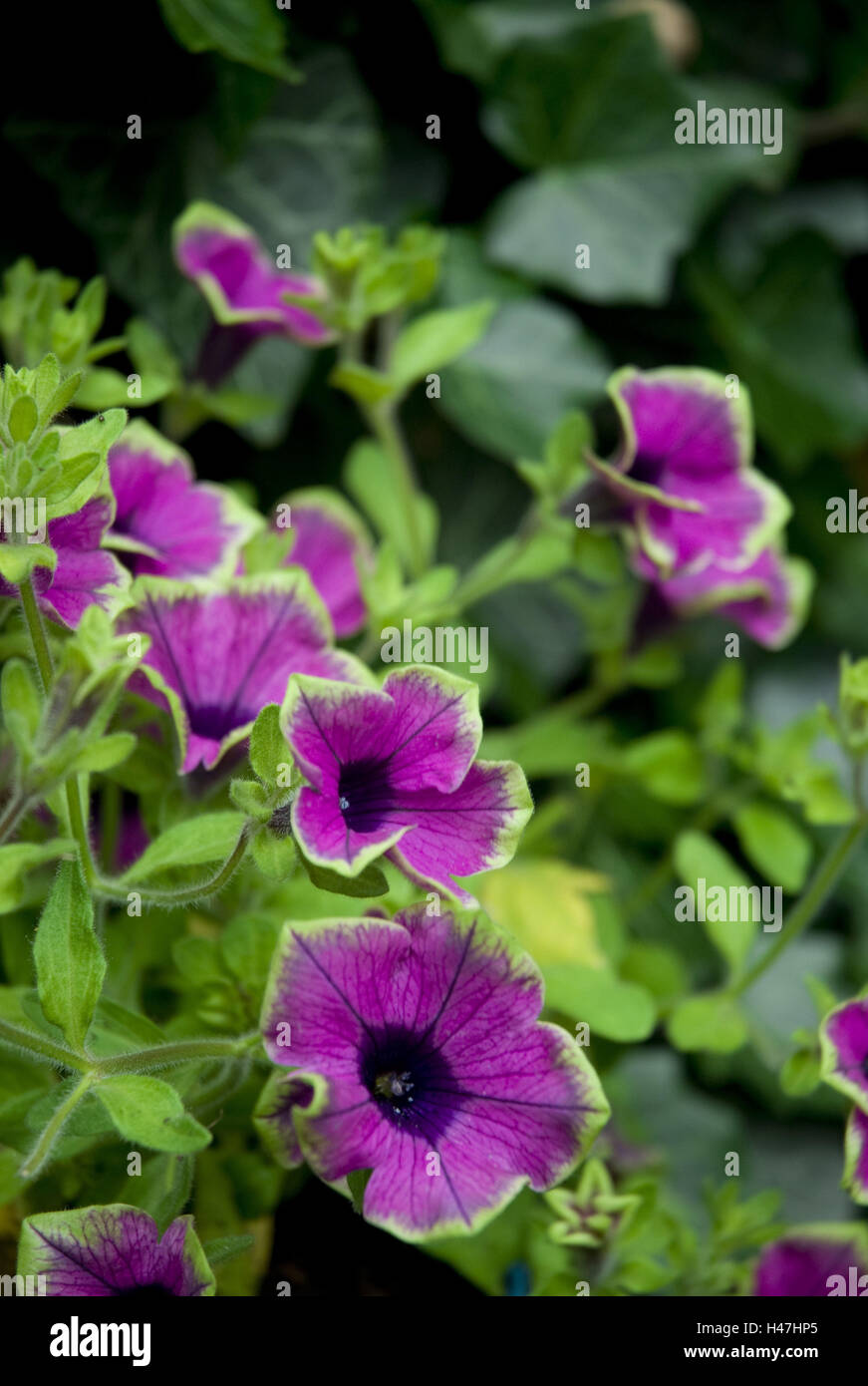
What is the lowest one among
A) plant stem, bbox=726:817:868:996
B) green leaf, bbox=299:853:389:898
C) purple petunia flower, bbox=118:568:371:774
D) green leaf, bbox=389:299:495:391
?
plant stem, bbox=726:817:868:996

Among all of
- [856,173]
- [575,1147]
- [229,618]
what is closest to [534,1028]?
[575,1147]

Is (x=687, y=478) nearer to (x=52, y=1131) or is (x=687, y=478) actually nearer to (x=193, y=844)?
(x=193, y=844)

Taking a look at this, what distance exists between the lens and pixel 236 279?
2.39ft

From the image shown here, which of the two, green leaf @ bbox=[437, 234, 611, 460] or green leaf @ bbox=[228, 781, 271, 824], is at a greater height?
green leaf @ bbox=[437, 234, 611, 460]

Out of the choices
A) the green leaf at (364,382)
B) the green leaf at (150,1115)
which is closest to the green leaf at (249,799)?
the green leaf at (150,1115)

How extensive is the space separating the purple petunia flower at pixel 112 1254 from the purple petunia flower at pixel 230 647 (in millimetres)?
187

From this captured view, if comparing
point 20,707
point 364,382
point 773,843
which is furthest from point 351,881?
point 773,843

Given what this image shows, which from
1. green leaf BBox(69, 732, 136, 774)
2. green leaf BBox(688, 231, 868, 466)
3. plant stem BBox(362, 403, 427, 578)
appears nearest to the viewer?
green leaf BBox(69, 732, 136, 774)

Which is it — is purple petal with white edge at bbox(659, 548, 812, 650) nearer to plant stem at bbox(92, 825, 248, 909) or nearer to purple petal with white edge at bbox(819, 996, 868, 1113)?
purple petal with white edge at bbox(819, 996, 868, 1113)

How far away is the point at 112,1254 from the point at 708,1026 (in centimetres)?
35

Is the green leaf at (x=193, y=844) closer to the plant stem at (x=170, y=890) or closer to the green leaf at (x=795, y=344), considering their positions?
the plant stem at (x=170, y=890)

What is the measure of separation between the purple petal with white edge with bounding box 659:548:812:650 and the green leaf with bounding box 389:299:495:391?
20 cm

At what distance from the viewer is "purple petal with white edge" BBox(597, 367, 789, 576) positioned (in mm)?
656

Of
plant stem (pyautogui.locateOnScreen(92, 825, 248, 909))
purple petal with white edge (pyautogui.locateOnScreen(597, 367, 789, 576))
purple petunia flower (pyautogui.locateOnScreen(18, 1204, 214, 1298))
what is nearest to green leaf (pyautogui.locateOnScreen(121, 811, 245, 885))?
plant stem (pyautogui.locateOnScreen(92, 825, 248, 909))
